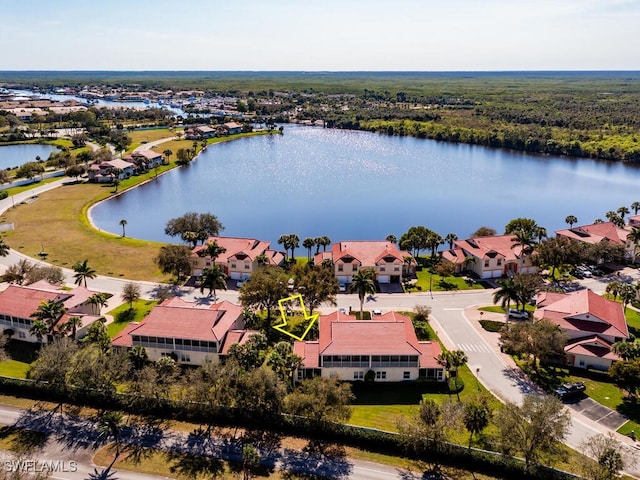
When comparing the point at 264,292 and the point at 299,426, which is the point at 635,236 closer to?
the point at 264,292

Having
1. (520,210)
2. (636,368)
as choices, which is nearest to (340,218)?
(520,210)

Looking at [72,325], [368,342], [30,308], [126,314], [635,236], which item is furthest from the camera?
[635,236]

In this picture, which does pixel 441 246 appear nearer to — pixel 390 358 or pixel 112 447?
pixel 390 358

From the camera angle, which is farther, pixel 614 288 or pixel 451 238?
pixel 451 238

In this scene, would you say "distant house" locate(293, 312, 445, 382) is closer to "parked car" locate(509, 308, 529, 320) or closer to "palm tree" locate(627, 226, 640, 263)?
"parked car" locate(509, 308, 529, 320)

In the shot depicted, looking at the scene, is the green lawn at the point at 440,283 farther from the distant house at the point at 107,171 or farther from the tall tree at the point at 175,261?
the distant house at the point at 107,171

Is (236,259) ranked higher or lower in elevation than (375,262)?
higher

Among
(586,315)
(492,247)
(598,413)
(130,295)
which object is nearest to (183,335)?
(130,295)
